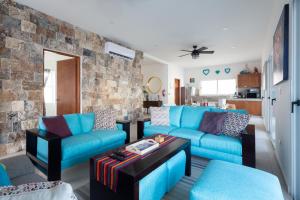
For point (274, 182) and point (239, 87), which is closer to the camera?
point (274, 182)

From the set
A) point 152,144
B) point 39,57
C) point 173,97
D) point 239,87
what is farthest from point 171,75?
point 152,144

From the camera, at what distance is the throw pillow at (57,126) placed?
235 centimetres

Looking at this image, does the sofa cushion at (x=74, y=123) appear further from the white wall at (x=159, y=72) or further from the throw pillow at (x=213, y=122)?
the white wall at (x=159, y=72)

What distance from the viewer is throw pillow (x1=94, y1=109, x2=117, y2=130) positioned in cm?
298

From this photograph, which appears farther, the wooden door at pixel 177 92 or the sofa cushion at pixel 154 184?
the wooden door at pixel 177 92

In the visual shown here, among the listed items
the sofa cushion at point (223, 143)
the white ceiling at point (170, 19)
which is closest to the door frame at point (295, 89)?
the sofa cushion at point (223, 143)

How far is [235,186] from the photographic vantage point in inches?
46.0

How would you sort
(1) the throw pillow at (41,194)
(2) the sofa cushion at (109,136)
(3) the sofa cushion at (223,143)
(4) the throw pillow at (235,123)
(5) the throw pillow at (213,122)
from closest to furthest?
(1) the throw pillow at (41,194)
(3) the sofa cushion at (223,143)
(4) the throw pillow at (235,123)
(2) the sofa cushion at (109,136)
(5) the throw pillow at (213,122)

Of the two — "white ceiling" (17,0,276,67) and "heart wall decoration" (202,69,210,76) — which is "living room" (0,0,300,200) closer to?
"white ceiling" (17,0,276,67)

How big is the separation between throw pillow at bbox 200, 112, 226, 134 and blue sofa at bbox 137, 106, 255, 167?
0.11m

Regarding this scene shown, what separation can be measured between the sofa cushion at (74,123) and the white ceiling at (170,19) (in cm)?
208

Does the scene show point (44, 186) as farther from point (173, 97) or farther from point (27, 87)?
point (173, 97)

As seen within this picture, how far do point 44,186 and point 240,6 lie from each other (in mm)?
3897

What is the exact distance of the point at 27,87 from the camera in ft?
10.4
